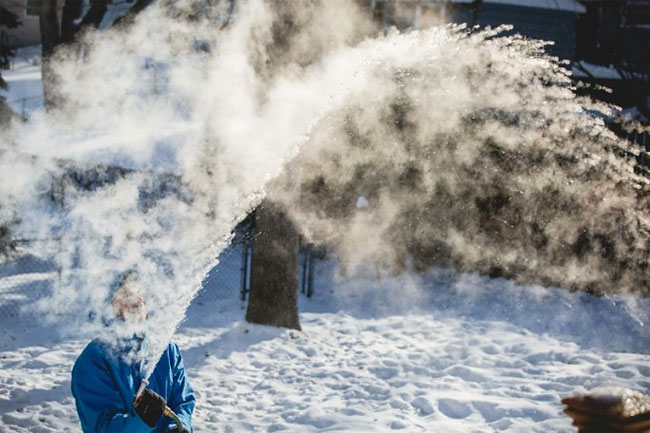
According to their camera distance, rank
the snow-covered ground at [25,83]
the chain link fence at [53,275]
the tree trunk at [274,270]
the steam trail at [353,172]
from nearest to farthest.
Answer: the tree trunk at [274,270]
the steam trail at [353,172]
the chain link fence at [53,275]
the snow-covered ground at [25,83]

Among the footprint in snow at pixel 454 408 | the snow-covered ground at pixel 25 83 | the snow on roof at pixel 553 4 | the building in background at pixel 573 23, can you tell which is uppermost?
the snow on roof at pixel 553 4

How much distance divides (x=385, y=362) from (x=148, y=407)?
4.86 metres

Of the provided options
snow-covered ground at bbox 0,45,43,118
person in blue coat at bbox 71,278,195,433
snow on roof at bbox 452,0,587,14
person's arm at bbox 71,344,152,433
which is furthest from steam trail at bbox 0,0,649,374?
person's arm at bbox 71,344,152,433

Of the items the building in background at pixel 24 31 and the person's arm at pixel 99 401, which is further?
the building in background at pixel 24 31

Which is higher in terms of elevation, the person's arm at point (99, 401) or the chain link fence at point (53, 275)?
the person's arm at point (99, 401)

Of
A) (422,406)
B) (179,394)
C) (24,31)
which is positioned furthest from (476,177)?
(24,31)

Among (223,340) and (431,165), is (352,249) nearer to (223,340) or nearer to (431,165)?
(431,165)

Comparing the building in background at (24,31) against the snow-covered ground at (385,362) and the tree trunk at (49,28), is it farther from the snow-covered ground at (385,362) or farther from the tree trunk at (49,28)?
the snow-covered ground at (385,362)

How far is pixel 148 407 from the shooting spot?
3.22 meters

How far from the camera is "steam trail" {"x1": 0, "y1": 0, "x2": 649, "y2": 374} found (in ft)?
30.4

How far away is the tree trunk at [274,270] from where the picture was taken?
8766 mm

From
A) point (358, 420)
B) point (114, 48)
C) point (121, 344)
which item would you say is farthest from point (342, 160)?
point (114, 48)

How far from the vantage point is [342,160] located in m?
14.1

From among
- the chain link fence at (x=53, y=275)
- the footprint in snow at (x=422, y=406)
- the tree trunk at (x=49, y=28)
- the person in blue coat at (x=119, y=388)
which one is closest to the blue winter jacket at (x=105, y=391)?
the person in blue coat at (x=119, y=388)
